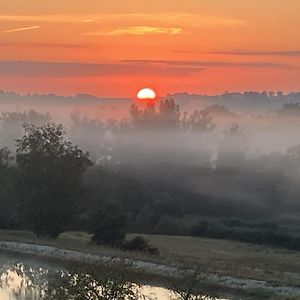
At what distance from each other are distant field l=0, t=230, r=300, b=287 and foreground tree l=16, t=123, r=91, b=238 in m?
1.38

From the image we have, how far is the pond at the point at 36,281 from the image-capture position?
2662cm

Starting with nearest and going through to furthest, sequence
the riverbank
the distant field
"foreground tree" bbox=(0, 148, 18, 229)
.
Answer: the riverbank, the distant field, "foreground tree" bbox=(0, 148, 18, 229)

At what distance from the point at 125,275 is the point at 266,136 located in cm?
17181

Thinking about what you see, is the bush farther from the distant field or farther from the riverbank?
the riverbank

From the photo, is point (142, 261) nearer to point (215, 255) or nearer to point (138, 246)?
point (138, 246)

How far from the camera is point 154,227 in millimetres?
84812

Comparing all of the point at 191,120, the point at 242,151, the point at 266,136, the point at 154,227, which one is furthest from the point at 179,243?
the point at 266,136

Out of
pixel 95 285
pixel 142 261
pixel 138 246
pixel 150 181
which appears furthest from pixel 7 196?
pixel 95 285

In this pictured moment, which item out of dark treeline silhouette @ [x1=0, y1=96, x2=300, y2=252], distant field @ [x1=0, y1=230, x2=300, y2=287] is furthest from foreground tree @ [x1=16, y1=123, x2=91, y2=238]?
distant field @ [x1=0, y1=230, x2=300, y2=287]

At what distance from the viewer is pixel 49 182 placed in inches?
2295

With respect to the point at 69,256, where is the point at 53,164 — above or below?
above

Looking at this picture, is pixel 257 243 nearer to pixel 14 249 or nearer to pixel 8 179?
pixel 8 179

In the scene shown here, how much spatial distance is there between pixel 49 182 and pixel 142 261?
17.4 m

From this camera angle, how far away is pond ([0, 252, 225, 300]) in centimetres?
2662
